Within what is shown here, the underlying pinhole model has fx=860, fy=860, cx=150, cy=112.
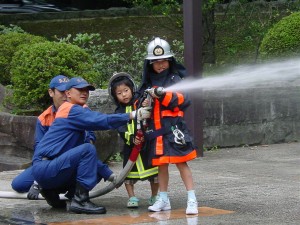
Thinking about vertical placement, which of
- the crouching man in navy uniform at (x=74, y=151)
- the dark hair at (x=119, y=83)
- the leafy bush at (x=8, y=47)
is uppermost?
the leafy bush at (x=8, y=47)

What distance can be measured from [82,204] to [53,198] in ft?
1.27

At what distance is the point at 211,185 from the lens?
357 inches

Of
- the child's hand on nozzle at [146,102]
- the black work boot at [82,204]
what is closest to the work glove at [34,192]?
the black work boot at [82,204]

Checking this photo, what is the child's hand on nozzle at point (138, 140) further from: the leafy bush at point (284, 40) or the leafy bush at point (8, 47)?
the leafy bush at point (284, 40)

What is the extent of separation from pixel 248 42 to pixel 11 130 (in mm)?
6144

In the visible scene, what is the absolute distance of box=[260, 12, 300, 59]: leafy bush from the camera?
12594 millimetres

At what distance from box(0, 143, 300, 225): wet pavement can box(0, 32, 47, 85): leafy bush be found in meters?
2.52

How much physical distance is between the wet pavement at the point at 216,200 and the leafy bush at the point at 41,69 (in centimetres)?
111

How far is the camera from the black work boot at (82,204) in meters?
7.46

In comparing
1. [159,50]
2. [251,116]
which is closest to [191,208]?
[159,50]

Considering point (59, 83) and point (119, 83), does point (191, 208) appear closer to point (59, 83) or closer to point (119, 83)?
point (119, 83)

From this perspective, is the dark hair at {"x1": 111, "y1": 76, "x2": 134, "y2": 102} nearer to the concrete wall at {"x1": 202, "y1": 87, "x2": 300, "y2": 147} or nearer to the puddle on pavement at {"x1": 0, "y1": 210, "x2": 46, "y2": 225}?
the puddle on pavement at {"x1": 0, "y1": 210, "x2": 46, "y2": 225}

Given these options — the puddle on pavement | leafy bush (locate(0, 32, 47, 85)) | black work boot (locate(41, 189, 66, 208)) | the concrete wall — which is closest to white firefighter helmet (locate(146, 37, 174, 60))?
black work boot (locate(41, 189, 66, 208))

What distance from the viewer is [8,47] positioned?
12180mm
